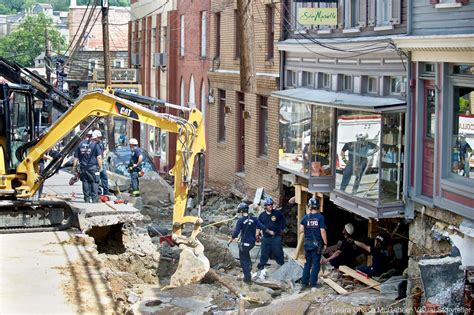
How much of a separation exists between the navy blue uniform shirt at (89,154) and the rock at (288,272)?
497 centimetres

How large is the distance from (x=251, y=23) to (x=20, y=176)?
18.1 feet

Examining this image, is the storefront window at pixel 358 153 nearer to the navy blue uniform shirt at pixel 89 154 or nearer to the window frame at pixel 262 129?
Result: the navy blue uniform shirt at pixel 89 154

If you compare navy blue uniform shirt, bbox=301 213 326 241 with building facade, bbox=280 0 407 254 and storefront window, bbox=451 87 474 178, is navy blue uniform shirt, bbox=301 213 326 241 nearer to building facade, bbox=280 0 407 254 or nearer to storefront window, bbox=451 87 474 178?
building facade, bbox=280 0 407 254

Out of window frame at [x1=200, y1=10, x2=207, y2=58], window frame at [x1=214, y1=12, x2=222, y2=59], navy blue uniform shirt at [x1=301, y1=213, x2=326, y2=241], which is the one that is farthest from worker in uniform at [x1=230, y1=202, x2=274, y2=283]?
window frame at [x1=200, y1=10, x2=207, y2=58]

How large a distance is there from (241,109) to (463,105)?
15.0 m

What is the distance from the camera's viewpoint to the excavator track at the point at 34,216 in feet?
65.2

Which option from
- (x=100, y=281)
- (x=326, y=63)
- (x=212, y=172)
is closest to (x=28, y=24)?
(x=212, y=172)

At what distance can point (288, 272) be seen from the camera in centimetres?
2089

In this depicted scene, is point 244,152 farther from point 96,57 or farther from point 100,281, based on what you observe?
point 96,57

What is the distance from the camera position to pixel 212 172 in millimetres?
34594

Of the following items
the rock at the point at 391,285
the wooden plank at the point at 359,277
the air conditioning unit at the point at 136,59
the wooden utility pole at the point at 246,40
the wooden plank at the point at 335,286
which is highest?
the wooden utility pole at the point at 246,40

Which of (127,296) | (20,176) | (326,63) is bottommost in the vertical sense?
(127,296)

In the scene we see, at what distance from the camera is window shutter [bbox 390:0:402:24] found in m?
19.8

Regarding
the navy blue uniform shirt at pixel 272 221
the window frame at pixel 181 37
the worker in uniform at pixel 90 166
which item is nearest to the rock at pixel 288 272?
the navy blue uniform shirt at pixel 272 221
